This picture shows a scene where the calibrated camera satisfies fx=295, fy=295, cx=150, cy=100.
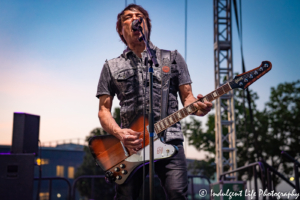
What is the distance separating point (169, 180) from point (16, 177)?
2261 mm

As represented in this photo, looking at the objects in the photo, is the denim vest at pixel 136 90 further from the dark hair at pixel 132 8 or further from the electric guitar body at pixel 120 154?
the dark hair at pixel 132 8

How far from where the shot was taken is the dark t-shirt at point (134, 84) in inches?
94.0

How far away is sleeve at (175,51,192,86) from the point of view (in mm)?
2467

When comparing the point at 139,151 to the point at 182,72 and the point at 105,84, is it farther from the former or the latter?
the point at 182,72

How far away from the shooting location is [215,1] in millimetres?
9430

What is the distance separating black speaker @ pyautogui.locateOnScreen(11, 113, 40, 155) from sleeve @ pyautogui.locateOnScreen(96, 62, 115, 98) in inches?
78.8

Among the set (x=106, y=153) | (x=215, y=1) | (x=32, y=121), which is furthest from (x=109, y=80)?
(x=215, y=1)

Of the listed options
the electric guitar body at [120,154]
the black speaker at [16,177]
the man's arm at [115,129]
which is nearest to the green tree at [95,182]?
the black speaker at [16,177]

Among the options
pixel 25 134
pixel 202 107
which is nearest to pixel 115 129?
pixel 202 107

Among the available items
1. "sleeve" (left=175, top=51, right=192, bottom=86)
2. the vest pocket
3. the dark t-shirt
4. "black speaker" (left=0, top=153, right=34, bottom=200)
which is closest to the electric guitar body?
the dark t-shirt

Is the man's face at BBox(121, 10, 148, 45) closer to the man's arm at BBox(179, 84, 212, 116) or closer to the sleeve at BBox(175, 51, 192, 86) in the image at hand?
the sleeve at BBox(175, 51, 192, 86)

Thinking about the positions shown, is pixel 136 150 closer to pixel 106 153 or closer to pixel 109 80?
pixel 106 153

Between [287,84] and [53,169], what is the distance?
23835mm

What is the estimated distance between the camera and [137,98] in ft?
7.94
